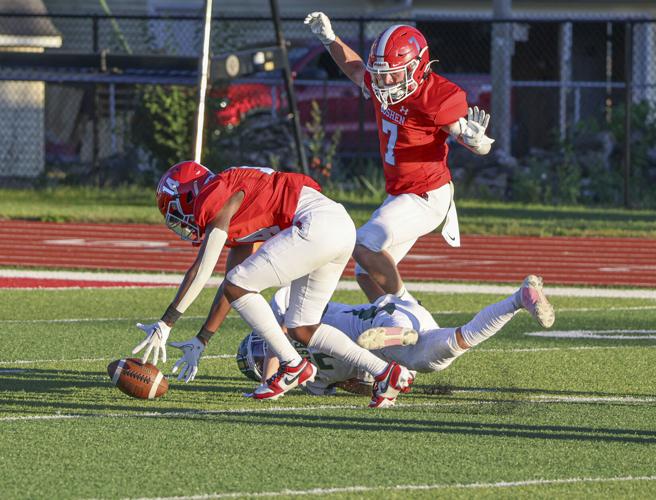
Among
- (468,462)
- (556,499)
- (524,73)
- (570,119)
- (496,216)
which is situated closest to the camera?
(556,499)

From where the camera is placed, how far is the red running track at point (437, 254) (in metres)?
13.9

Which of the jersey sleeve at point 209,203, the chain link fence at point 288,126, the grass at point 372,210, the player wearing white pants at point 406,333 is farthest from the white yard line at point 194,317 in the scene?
the chain link fence at point 288,126

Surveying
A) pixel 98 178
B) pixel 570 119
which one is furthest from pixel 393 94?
pixel 570 119

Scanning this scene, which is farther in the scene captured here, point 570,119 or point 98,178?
point 570,119

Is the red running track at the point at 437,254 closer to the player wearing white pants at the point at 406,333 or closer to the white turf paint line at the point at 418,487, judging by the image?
the player wearing white pants at the point at 406,333

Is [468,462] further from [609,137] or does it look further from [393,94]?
[609,137]

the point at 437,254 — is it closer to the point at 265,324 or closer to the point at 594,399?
the point at 594,399

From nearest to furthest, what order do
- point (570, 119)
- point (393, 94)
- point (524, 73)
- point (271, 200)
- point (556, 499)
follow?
point (556, 499) < point (271, 200) < point (393, 94) < point (570, 119) < point (524, 73)

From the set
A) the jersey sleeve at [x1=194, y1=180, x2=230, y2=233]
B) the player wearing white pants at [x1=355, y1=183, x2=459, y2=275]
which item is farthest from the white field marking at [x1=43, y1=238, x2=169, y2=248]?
the jersey sleeve at [x1=194, y1=180, x2=230, y2=233]

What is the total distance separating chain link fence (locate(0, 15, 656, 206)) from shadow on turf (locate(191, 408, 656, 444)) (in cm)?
1180

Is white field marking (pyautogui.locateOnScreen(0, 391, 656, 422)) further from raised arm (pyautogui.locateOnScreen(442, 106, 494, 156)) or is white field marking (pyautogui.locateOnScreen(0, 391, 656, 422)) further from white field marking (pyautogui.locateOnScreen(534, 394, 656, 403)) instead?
raised arm (pyautogui.locateOnScreen(442, 106, 494, 156))

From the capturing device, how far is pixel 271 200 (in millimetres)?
7383

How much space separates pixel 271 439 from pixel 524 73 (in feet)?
77.1

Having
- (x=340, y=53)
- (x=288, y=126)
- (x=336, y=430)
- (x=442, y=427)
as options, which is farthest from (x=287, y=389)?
(x=288, y=126)
